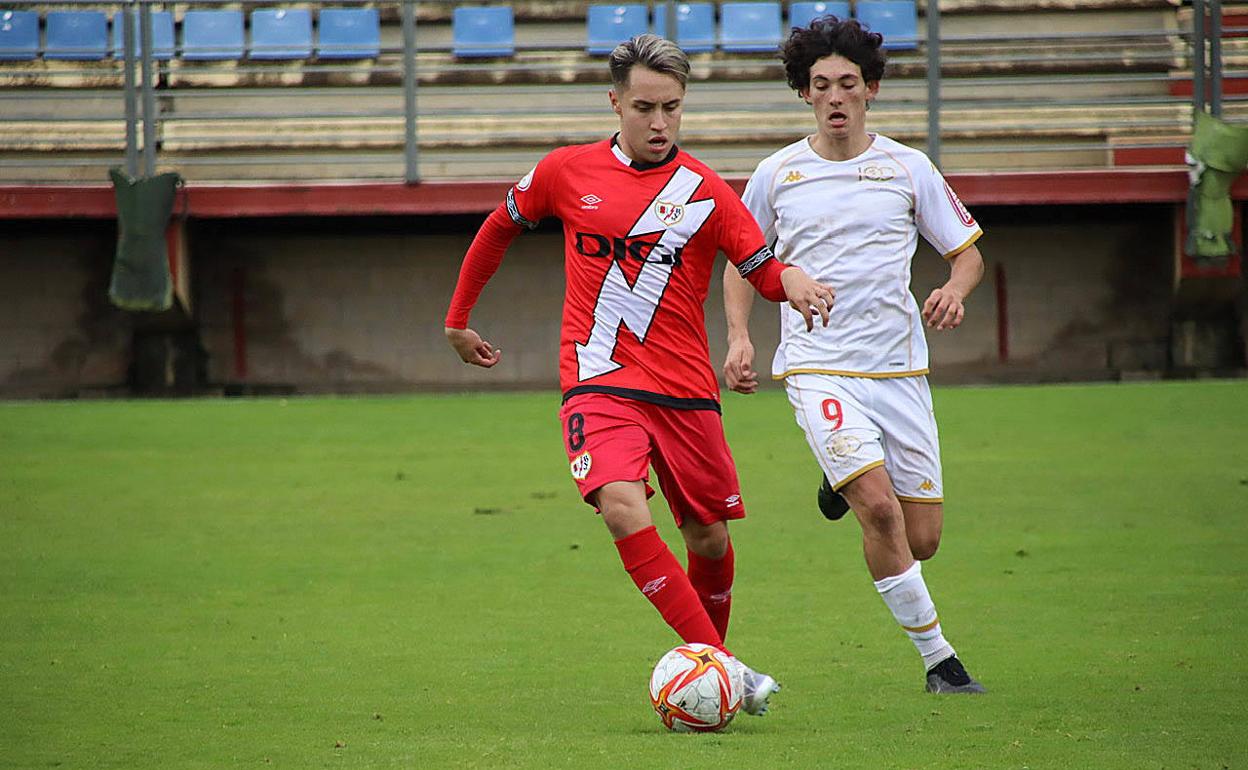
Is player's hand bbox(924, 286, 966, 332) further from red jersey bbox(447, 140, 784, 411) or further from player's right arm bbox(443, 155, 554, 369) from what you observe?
player's right arm bbox(443, 155, 554, 369)

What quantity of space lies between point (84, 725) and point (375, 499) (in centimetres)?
587

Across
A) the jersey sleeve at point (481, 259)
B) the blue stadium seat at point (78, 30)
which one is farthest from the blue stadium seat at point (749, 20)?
the jersey sleeve at point (481, 259)

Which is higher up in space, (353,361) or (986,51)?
(986,51)

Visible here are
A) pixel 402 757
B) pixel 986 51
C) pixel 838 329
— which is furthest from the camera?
pixel 986 51

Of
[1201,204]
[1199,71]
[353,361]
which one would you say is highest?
[1199,71]

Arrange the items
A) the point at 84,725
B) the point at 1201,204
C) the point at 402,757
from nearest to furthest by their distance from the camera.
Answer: the point at 402,757 < the point at 84,725 < the point at 1201,204

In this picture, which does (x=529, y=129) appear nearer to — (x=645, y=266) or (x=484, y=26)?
(x=484, y=26)

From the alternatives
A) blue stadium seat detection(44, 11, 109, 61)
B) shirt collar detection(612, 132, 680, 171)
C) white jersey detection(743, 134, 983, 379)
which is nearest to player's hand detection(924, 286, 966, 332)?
white jersey detection(743, 134, 983, 379)

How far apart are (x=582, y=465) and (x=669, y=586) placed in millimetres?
485

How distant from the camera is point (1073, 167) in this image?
18.3 m

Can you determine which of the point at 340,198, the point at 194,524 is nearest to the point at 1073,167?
the point at 340,198

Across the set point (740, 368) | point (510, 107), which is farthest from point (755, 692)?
point (510, 107)

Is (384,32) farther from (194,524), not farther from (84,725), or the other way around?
(84,725)

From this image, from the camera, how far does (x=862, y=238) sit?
20.5 feet
